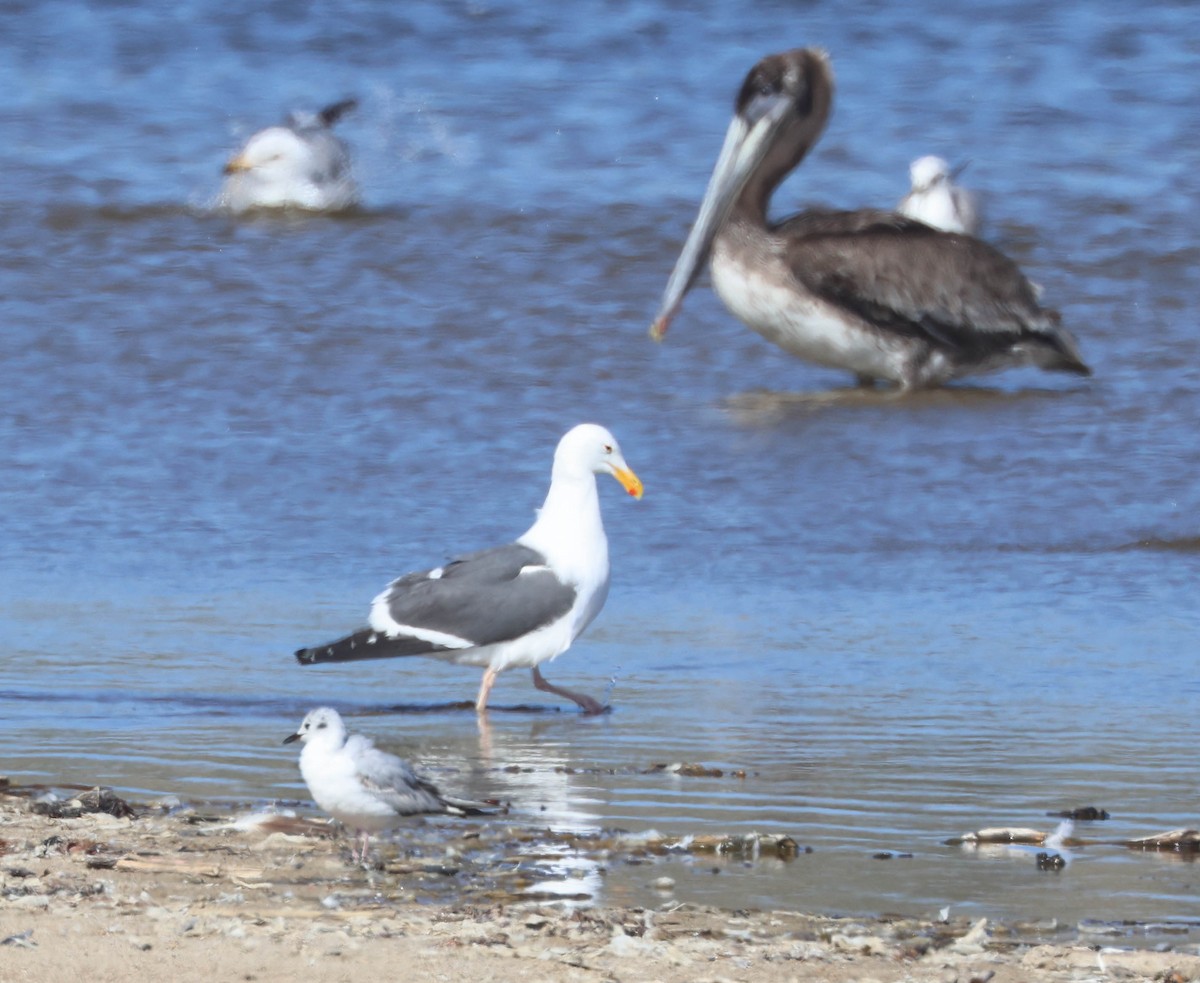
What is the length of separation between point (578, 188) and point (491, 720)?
301 inches

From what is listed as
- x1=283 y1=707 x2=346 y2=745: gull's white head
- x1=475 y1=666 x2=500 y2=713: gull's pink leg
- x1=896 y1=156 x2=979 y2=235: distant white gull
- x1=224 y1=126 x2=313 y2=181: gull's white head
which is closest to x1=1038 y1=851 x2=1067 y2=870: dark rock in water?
x1=283 y1=707 x2=346 y2=745: gull's white head

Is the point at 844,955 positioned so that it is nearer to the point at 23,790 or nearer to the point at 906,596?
Answer: the point at 23,790

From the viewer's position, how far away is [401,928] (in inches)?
161

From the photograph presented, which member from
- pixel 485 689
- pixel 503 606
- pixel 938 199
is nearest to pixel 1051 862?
pixel 485 689

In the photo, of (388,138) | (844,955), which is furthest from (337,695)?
(388,138)

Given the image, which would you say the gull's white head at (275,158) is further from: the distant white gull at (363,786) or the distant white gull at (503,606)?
the distant white gull at (363,786)

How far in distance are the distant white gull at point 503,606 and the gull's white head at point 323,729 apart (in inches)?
47.0

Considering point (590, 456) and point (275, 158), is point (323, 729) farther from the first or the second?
point (275, 158)

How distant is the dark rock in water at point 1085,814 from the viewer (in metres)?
4.93

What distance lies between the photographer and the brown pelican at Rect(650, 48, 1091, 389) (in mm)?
10586

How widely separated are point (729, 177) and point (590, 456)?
4.81 meters

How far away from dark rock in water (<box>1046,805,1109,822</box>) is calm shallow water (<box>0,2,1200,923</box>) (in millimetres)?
58

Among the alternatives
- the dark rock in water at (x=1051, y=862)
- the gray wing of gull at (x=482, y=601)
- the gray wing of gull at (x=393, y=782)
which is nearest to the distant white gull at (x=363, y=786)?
the gray wing of gull at (x=393, y=782)

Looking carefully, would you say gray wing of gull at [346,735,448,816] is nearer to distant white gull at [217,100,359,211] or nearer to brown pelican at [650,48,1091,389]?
brown pelican at [650,48,1091,389]
